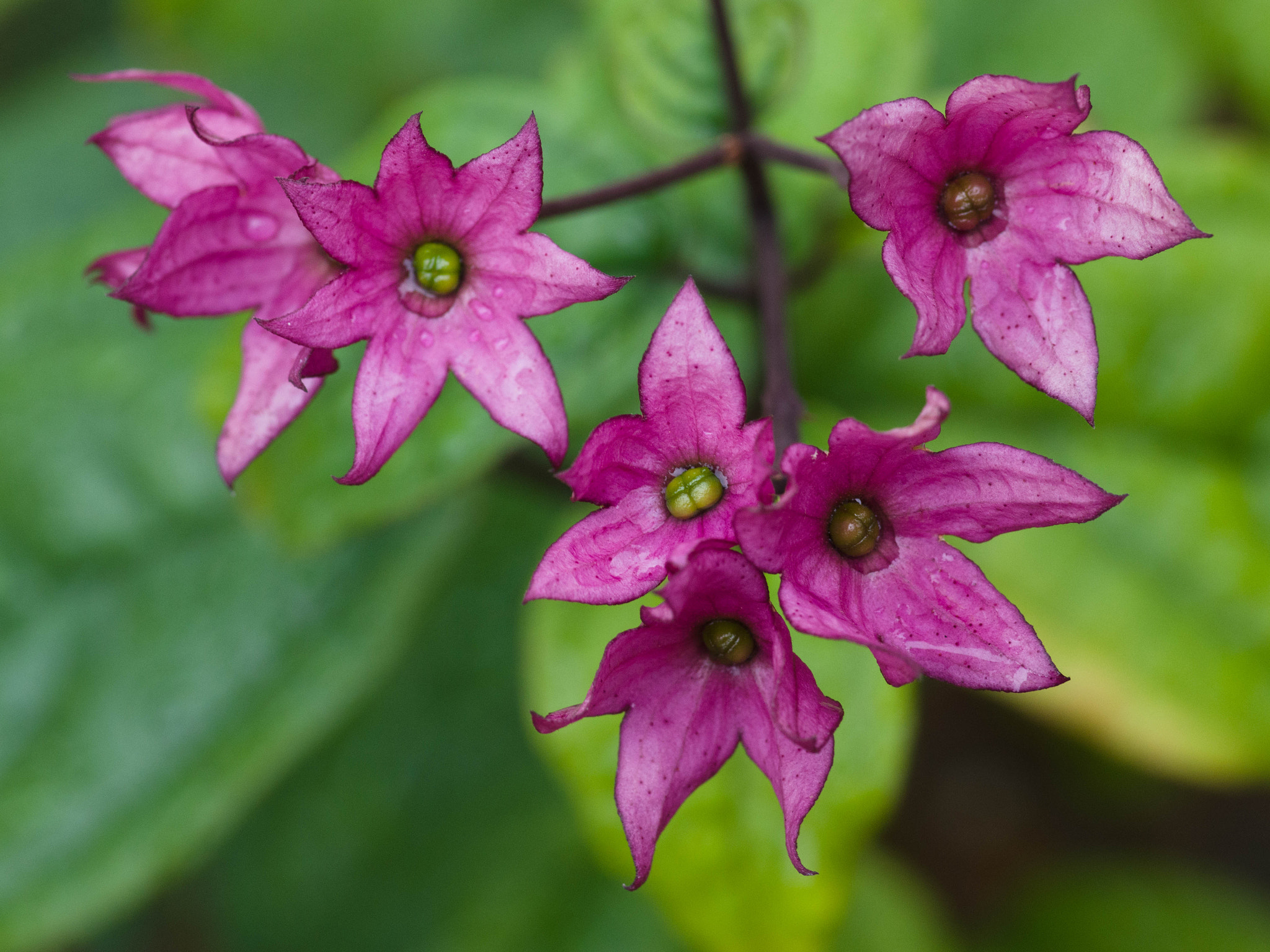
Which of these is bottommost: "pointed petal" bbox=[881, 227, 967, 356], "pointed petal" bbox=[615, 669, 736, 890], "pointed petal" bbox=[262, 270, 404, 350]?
"pointed petal" bbox=[615, 669, 736, 890]

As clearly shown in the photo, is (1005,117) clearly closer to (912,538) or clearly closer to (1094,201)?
(1094,201)

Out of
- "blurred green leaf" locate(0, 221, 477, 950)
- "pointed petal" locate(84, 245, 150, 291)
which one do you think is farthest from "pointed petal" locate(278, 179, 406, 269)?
"blurred green leaf" locate(0, 221, 477, 950)

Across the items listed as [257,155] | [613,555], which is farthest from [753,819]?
[257,155]

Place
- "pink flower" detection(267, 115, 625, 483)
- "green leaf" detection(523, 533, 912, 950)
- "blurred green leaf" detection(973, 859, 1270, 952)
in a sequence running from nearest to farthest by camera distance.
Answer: "pink flower" detection(267, 115, 625, 483) → "green leaf" detection(523, 533, 912, 950) → "blurred green leaf" detection(973, 859, 1270, 952)

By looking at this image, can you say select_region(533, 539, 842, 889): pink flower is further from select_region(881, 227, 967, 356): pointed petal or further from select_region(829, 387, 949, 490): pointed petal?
select_region(881, 227, 967, 356): pointed petal

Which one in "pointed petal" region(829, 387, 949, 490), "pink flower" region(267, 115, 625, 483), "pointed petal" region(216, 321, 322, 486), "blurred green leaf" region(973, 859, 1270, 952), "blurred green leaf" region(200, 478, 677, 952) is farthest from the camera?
"blurred green leaf" region(200, 478, 677, 952)

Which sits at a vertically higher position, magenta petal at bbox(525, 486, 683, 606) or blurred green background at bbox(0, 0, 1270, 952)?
magenta petal at bbox(525, 486, 683, 606)

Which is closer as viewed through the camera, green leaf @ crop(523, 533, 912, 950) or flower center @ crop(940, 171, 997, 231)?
flower center @ crop(940, 171, 997, 231)

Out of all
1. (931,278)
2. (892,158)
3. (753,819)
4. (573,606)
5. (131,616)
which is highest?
(892,158)
